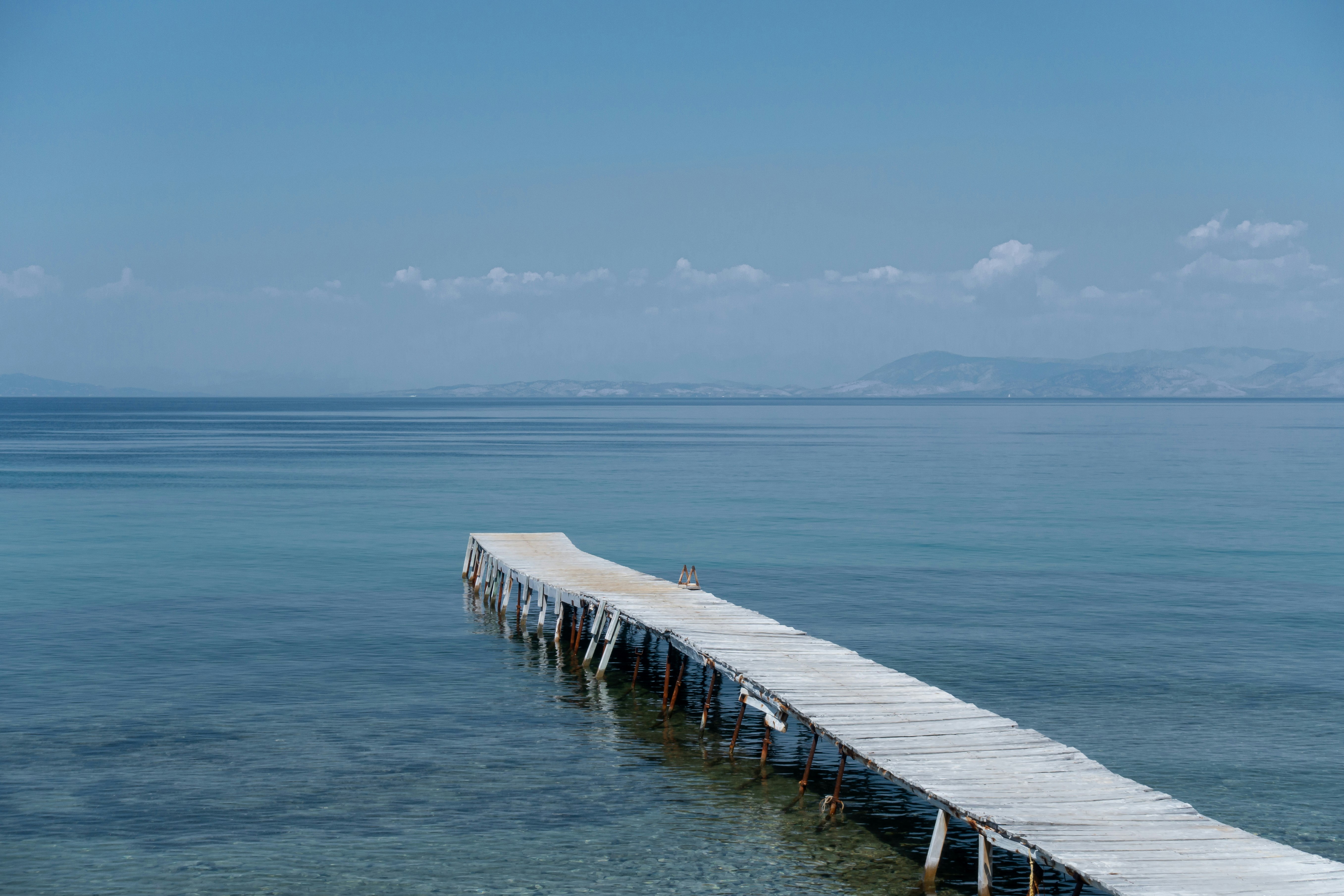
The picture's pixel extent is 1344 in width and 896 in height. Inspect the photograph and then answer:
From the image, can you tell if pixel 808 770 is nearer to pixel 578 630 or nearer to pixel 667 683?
pixel 667 683

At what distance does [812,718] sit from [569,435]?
405ft

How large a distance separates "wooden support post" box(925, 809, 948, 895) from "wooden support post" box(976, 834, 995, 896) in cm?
48

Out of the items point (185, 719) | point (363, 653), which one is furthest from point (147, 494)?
point (185, 719)

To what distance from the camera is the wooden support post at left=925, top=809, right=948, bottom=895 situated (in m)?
13.1

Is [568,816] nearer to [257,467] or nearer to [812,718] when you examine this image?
[812,718]

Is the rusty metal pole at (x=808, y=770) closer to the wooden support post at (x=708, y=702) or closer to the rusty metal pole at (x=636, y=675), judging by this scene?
the wooden support post at (x=708, y=702)

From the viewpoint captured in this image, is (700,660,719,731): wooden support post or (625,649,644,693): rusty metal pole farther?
(625,649,644,693): rusty metal pole

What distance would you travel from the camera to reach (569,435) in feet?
454

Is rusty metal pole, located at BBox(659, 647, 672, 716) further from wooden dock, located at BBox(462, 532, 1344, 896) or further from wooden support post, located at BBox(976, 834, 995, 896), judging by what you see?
wooden support post, located at BBox(976, 834, 995, 896)

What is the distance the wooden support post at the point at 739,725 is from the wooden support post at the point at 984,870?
17.8ft

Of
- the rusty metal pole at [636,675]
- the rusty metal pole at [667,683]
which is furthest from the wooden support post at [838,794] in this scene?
the rusty metal pole at [636,675]

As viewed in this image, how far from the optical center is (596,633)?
24344mm

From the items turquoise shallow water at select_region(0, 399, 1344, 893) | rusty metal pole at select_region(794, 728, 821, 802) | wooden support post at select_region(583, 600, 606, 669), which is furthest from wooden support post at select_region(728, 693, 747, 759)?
wooden support post at select_region(583, 600, 606, 669)

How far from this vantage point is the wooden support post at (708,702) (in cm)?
1933
